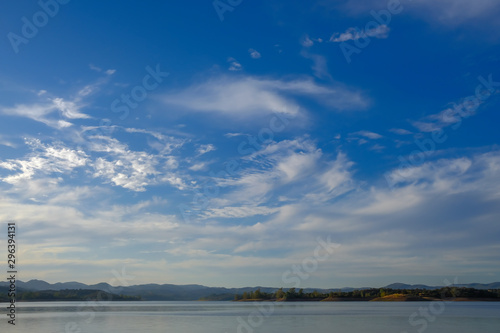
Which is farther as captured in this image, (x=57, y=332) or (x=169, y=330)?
(x=169, y=330)

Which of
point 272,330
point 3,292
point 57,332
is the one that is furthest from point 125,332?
point 3,292

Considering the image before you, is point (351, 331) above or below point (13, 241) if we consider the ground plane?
below

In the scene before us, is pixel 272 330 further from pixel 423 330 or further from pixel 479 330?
pixel 479 330

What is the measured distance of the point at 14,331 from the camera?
2095 inches

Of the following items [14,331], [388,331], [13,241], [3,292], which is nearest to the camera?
[13,241]

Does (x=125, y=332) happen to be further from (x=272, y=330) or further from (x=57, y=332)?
(x=272, y=330)

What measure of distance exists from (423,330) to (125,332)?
35954 millimetres

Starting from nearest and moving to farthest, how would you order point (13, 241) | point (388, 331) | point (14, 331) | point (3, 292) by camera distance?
point (13, 241) < point (388, 331) < point (14, 331) < point (3, 292)

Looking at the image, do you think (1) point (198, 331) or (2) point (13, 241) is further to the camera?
(1) point (198, 331)

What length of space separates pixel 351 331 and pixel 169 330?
23.0m

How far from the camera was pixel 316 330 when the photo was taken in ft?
173

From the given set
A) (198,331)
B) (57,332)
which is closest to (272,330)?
(198,331)

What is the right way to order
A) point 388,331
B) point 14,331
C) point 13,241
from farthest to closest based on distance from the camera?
point 14,331 < point 388,331 < point 13,241

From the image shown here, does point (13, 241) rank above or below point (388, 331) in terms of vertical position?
above
